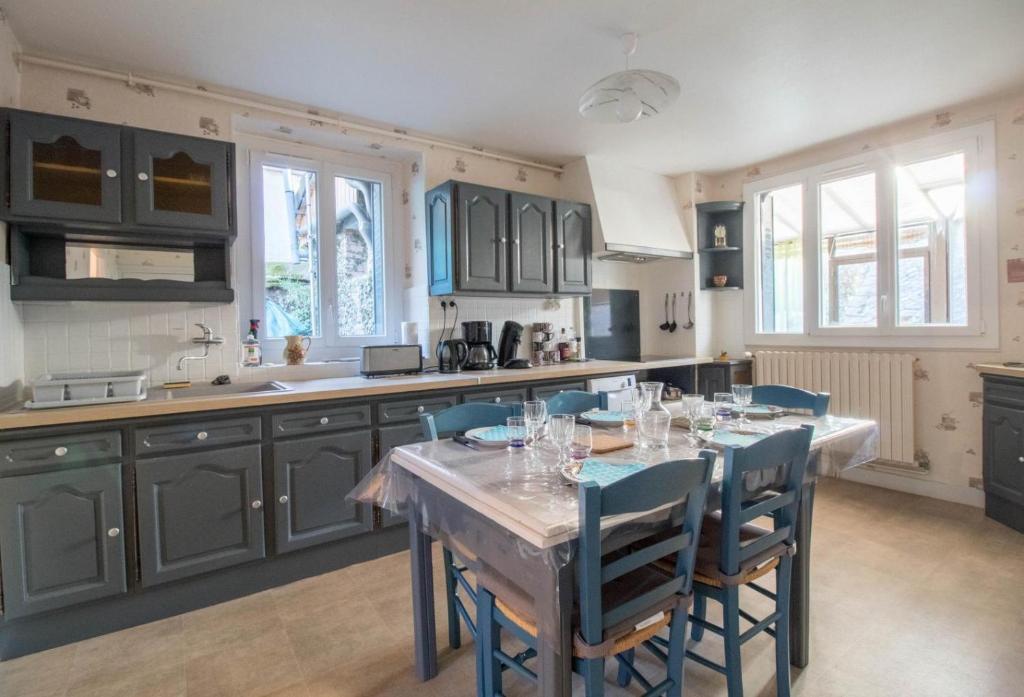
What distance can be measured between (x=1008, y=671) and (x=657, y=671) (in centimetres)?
114

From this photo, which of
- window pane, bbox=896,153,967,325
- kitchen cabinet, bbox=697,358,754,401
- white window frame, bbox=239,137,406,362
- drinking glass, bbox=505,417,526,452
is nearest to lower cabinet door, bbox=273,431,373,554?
white window frame, bbox=239,137,406,362

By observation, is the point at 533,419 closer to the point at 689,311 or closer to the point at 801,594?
the point at 801,594

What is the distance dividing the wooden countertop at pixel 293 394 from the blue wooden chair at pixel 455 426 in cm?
75

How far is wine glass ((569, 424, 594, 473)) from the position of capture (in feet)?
4.33

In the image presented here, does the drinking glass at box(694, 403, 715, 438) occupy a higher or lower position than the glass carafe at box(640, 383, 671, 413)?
lower

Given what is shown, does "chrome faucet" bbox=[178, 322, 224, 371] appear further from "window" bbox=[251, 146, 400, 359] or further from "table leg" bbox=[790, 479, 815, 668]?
"table leg" bbox=[790, 479, 815, 668]

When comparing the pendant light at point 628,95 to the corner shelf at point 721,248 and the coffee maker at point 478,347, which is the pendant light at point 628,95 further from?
the corner shelf at point 721,248

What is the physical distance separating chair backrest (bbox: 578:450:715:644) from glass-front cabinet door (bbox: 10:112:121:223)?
94.2 inches

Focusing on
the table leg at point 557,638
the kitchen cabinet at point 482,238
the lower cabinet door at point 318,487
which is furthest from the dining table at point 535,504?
the kitchen cabinet at point 482,238

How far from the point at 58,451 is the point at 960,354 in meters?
4.69

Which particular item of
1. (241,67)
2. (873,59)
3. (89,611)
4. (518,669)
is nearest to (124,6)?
(241,67)

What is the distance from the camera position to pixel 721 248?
419 cm

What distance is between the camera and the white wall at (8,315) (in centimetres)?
196

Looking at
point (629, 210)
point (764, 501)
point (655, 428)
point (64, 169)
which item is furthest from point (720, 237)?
point (64, 169)
